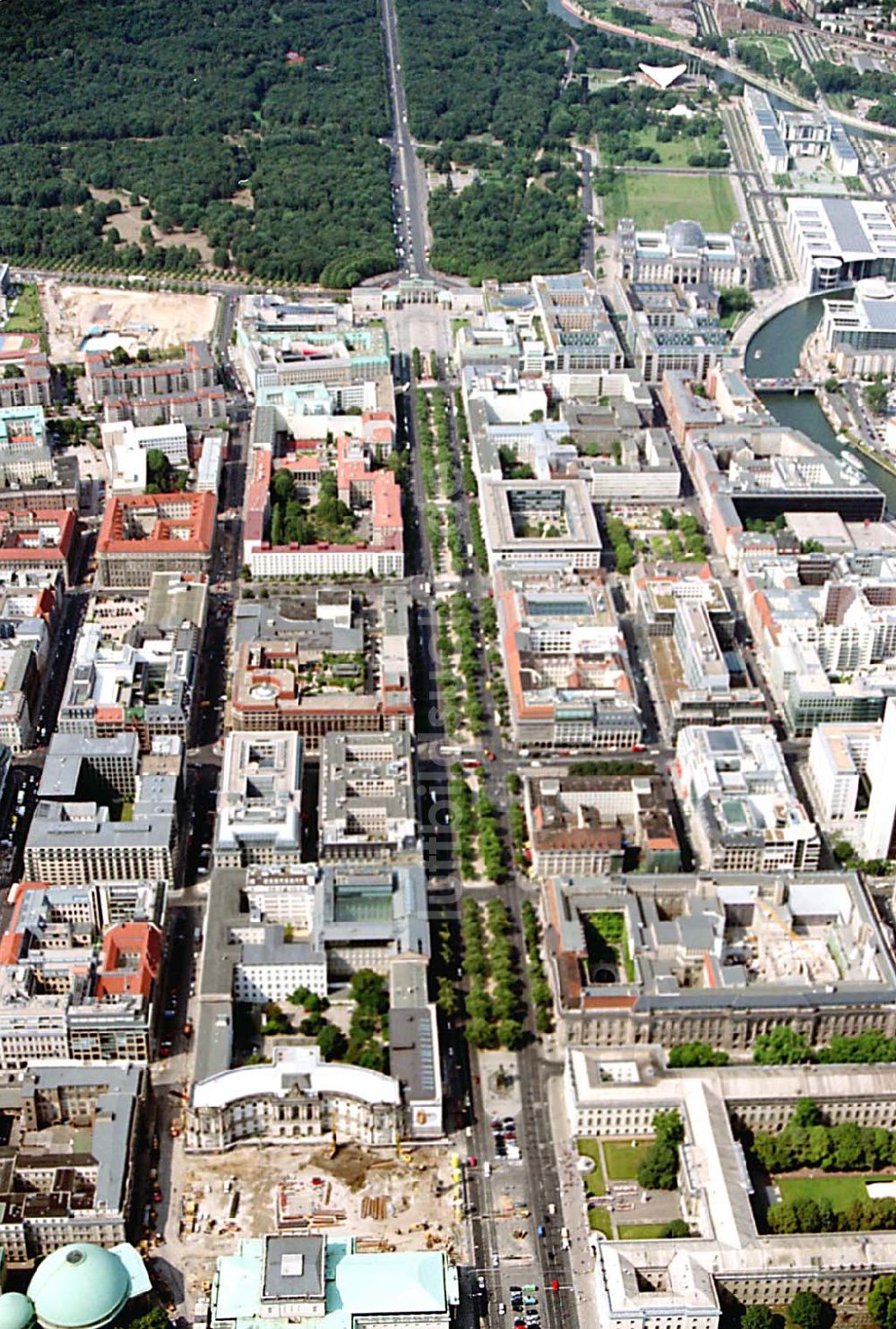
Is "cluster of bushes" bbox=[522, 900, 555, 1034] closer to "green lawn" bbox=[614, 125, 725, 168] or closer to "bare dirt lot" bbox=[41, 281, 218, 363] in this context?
"bare dirt lot" bbox=[41, 281, 218, 363]

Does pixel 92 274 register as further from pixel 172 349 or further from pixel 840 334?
pixel 840 334

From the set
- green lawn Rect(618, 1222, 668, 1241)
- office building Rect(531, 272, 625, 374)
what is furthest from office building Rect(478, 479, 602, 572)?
green lawn Rect(618, 1222, 668, 1241)

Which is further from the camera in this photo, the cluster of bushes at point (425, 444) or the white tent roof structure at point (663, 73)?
the white tent roof structure at point (663, 73)

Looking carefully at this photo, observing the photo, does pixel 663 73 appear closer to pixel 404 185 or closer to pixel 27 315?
pixel 404 185

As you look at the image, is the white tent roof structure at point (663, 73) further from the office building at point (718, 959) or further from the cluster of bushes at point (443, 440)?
the office building at point (718, 959)

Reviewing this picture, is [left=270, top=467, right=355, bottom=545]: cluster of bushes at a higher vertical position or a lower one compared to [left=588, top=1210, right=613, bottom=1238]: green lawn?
higher

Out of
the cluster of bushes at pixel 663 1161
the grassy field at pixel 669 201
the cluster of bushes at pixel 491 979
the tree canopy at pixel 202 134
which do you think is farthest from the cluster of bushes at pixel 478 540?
the grassy field at pixel 669 201

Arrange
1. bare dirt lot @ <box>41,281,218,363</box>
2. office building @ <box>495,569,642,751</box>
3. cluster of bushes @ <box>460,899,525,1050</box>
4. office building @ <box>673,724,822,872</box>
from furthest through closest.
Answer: bare dirt lot @ <box>41,281,218,363</box>, office building @ <box>495,569,642,751</box>, office building @ <box>673,724,822,872</box>, cluster of bushes @ <box>460,899,525,1050</box>
